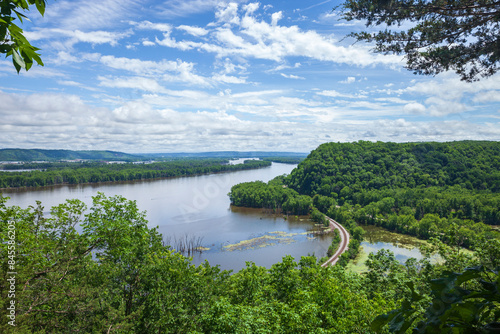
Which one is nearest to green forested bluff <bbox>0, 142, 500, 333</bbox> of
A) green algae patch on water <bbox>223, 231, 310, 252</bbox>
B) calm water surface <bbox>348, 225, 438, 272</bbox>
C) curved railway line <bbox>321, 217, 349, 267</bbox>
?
curved railway line <bbox>321, 217, 349, 267</bbox>

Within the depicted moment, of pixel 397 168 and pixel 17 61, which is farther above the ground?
pixel 17 61

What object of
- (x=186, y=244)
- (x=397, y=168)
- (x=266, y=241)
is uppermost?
(x=397, y=168)

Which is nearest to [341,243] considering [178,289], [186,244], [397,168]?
[186,244]

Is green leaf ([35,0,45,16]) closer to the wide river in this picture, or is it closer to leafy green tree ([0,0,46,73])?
leafy green tree ([0,0,46,73])

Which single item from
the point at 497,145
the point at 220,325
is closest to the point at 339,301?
the point at 220,325

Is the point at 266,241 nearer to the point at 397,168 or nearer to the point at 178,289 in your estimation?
the point at 178,289

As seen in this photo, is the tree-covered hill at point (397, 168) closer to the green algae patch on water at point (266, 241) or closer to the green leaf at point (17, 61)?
the green algae patch on water at point (266, 241)

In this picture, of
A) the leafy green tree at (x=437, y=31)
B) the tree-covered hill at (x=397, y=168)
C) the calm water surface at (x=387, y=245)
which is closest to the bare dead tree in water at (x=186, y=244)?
the calm water surface at (x=387, y=245)

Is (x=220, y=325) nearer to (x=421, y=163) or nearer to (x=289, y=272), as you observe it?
(x=289, y=272)

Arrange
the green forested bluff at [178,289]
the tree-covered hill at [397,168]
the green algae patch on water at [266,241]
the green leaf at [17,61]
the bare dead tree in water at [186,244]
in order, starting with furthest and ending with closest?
1. the tree-covered hill at [397,168]
2. the green algae patch on water at [266,241]
3. the bare dead tree in water at [186,244]
4. the green leaf at [17,61]
5. the green forested bluff at [178,289]
